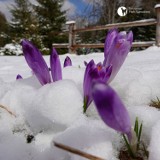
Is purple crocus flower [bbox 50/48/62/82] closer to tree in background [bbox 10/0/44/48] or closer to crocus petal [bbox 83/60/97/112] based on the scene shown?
crocus petal [bbox 83/60/97/112]

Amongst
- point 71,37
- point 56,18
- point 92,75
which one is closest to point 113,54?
point 92,75

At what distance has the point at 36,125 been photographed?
0.61m

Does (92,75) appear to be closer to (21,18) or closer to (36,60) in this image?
(36,60)

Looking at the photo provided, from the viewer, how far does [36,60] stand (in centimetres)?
72

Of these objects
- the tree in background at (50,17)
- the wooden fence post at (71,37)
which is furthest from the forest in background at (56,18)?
the wooden fence post at (71,37)

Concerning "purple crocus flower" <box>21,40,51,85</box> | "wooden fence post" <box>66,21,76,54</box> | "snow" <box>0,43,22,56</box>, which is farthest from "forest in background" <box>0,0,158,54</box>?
"purple crocus flower" <box>21,40,51,85</box>

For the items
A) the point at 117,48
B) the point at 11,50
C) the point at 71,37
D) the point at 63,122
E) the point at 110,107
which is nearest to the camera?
the point at 110,107

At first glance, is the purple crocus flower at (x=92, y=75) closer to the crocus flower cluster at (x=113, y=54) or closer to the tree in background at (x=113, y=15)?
the crocus flower cluster at (x=113, y=54)

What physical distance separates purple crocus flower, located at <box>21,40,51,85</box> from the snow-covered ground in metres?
0.04

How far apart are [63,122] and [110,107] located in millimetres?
220

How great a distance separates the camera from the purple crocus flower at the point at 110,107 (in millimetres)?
348

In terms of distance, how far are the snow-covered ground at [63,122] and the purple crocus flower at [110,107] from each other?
5 centimetres

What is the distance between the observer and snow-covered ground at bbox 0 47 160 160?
0.47 meters

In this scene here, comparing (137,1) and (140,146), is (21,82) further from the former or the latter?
(137,1)
